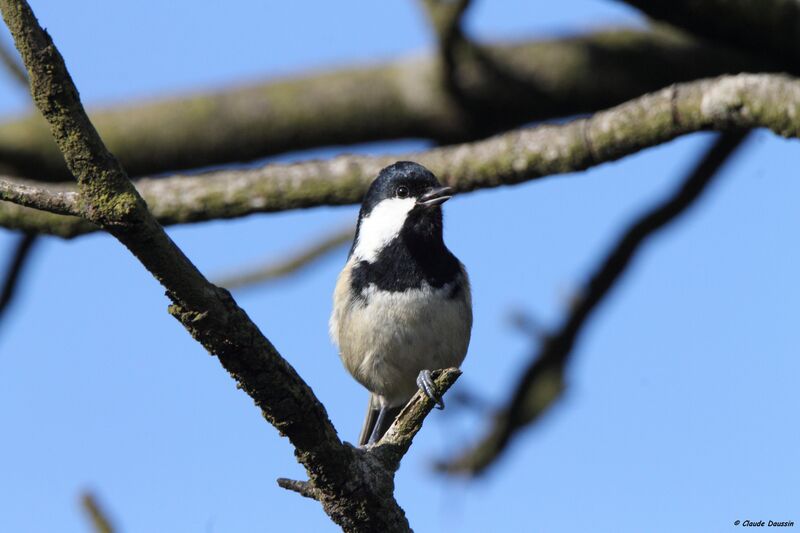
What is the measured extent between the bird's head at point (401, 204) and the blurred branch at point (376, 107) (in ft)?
4.63

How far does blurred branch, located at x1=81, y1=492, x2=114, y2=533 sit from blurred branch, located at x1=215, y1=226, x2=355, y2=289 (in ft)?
11.6

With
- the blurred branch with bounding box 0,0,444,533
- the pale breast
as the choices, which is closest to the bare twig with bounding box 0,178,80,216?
the blurred branch with bounding box 0,0,444,533

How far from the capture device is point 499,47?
6785 millimetres

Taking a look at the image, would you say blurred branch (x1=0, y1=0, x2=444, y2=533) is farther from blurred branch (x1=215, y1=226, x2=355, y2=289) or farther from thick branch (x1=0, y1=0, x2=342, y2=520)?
blurred branch (x1=215, y1=226, x2=355, y2=289)

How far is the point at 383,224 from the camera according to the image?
540 cm

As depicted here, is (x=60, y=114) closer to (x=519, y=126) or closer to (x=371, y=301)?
(x=371, y=301)

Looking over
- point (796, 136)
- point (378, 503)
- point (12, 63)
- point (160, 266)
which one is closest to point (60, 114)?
point (160, 266)

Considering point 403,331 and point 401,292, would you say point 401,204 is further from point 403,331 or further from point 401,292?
point 403,331

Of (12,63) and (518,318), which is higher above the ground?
(12,63)

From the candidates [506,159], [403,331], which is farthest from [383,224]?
[506,159]

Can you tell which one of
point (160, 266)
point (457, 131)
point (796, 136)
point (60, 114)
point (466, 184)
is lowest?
point (160, 266)

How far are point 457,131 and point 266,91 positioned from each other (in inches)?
49.0

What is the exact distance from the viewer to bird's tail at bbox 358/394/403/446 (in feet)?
18.9

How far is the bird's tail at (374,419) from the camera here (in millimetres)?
5754
